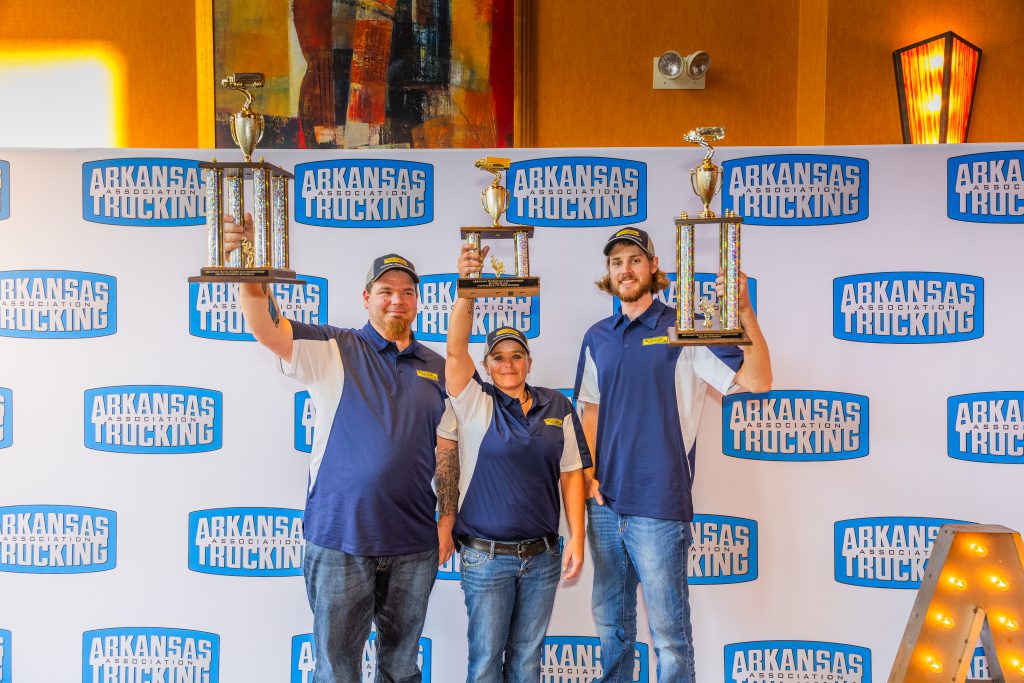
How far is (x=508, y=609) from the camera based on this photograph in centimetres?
211

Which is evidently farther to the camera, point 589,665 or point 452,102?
point 452,102

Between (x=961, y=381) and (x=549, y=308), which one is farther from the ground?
(x=549, y=308)

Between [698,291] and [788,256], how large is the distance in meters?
0.33

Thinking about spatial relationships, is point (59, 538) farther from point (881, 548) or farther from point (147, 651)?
point (881, 548)

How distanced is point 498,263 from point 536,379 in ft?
2.10

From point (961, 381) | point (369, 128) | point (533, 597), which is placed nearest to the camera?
point (533, 597)

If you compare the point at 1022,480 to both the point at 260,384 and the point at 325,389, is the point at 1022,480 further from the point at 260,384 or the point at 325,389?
the point at 260,384

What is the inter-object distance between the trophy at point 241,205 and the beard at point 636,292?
3.39ft

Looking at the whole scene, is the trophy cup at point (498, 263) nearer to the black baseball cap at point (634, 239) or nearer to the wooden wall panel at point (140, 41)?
the black baseball cap at point (634, 239)

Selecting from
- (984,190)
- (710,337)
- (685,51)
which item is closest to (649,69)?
(685,51)

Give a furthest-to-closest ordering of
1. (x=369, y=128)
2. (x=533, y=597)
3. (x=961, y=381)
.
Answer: (x=369, y=128) < (x=961, y=381) < (x=533, y=597)

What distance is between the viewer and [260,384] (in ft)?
8.34

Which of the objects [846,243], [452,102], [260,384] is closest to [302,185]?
[260,384]

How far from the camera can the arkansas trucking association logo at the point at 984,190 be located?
2484 mm
